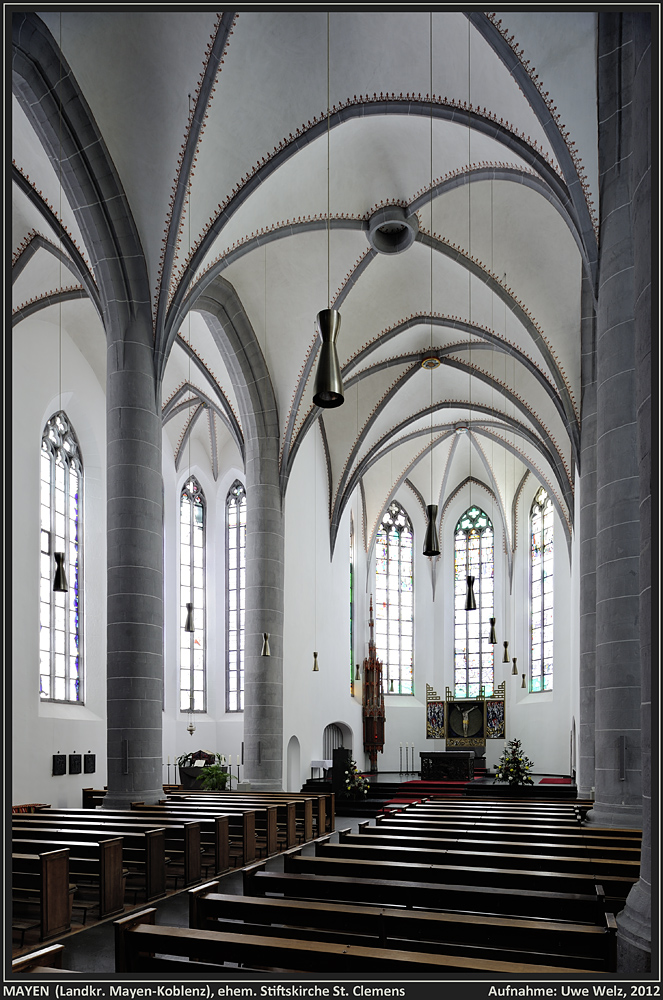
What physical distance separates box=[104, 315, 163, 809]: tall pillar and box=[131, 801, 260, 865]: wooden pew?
610mm

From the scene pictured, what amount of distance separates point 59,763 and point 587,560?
410 inches

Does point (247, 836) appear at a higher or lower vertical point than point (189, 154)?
lower

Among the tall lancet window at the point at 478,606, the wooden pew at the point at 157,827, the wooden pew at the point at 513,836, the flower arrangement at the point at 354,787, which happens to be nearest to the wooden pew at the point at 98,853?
the wooden pew at the point at 157,827

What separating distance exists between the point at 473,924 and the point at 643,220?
11.8 feet

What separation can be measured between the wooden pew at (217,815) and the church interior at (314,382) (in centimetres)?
37

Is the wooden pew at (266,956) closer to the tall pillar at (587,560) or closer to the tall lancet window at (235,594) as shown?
the tall pillar at (587,560)

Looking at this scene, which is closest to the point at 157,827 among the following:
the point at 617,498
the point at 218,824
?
the point at 218,824

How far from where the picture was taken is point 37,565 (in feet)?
53.2

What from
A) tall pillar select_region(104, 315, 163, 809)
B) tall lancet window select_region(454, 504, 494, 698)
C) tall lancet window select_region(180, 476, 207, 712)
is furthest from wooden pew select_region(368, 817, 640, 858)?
tall lancet window select_region(454, 504, 494, 698)

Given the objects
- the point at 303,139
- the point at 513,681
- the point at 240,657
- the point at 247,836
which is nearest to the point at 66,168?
the point at 303,139

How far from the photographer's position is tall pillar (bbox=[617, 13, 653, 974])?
3906 millimetres

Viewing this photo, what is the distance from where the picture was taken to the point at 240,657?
76.8 feet

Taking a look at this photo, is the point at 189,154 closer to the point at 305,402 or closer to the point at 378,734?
the point at 305,402

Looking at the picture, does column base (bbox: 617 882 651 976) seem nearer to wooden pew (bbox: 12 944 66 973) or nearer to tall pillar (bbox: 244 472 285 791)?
wooden pew (bbox: 12 944 66 973)
